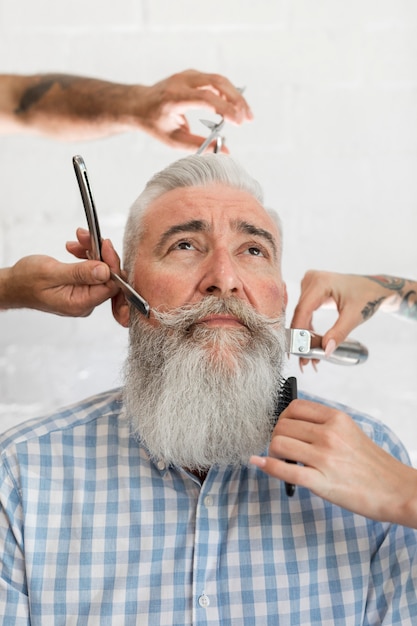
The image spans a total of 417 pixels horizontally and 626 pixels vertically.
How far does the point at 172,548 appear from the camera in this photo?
1481 millimetres

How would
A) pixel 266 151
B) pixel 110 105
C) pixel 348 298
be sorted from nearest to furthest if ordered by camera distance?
pixel 348 298 → pixel 110 105 → pixel 266 151

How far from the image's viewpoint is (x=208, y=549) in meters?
1.47

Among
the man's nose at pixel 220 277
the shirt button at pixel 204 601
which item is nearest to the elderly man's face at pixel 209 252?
the man's nose at pixel 220 277

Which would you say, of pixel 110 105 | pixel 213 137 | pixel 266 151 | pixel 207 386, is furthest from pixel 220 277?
pixel 266 151

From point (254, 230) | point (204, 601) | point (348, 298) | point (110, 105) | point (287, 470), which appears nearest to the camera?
point (287, 470)

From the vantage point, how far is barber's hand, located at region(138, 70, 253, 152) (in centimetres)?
189

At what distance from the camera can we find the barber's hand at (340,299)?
172cm

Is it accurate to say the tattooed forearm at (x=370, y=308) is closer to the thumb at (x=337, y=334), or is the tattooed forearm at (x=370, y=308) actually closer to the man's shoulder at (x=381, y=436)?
the thumb at (x=337, y=334)

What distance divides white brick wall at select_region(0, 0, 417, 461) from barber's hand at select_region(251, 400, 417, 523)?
1.00m

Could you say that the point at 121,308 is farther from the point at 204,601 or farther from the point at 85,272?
the point at 204,601

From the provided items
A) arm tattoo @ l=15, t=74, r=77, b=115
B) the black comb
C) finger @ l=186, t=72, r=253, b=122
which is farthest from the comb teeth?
arm tattoo @ l=15, t=74, r=77, b=115

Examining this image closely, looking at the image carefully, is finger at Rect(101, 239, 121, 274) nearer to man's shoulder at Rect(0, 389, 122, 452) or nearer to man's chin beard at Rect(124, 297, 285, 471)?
man's chin beard at Rect(124, 297, 285, 471)

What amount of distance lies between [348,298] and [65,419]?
67 centimetres

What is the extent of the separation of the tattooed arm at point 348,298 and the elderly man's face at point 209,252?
0.31 feet
